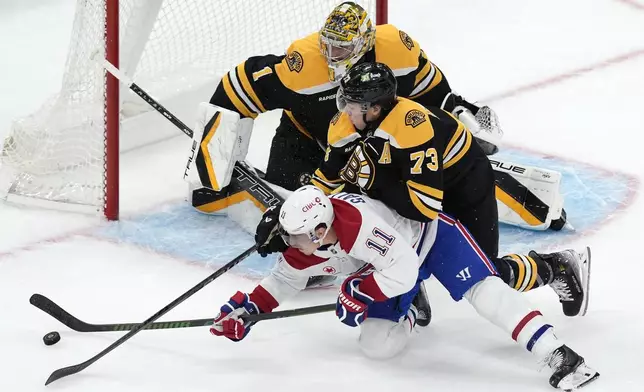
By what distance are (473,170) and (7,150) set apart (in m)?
1.97

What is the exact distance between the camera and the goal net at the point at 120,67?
402cm

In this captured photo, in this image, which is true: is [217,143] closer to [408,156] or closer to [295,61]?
[295,61]

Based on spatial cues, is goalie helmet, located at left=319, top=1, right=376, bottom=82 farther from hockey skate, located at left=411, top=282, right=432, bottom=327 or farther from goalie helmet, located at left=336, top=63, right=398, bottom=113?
hockey skate, located at left=411, top=282, right=432, bottom=327

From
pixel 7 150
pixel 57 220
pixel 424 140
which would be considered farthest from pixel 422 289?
pixel 7 150

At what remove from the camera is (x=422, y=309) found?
10.9 feet

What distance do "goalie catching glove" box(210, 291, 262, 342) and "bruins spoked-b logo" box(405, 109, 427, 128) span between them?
66 cm

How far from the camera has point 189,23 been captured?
4.54 metres

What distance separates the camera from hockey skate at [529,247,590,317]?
327 cm

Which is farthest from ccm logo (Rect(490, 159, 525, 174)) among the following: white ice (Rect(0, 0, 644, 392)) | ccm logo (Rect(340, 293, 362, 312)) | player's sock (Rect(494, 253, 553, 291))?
ccm logo (Rect(340, 293, 362, 312))

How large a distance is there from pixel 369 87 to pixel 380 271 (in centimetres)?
48

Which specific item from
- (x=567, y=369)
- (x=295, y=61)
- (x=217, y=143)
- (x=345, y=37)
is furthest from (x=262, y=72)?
(x=567, y=369)

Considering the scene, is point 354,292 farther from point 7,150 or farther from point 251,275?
point 7,150

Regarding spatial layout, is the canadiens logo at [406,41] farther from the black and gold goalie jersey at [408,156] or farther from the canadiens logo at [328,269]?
the canadiens logo at [328,269]

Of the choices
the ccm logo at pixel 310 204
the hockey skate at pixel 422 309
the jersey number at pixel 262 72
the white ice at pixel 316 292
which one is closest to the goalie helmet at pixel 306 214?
the ccm logo at pixel 310 204
